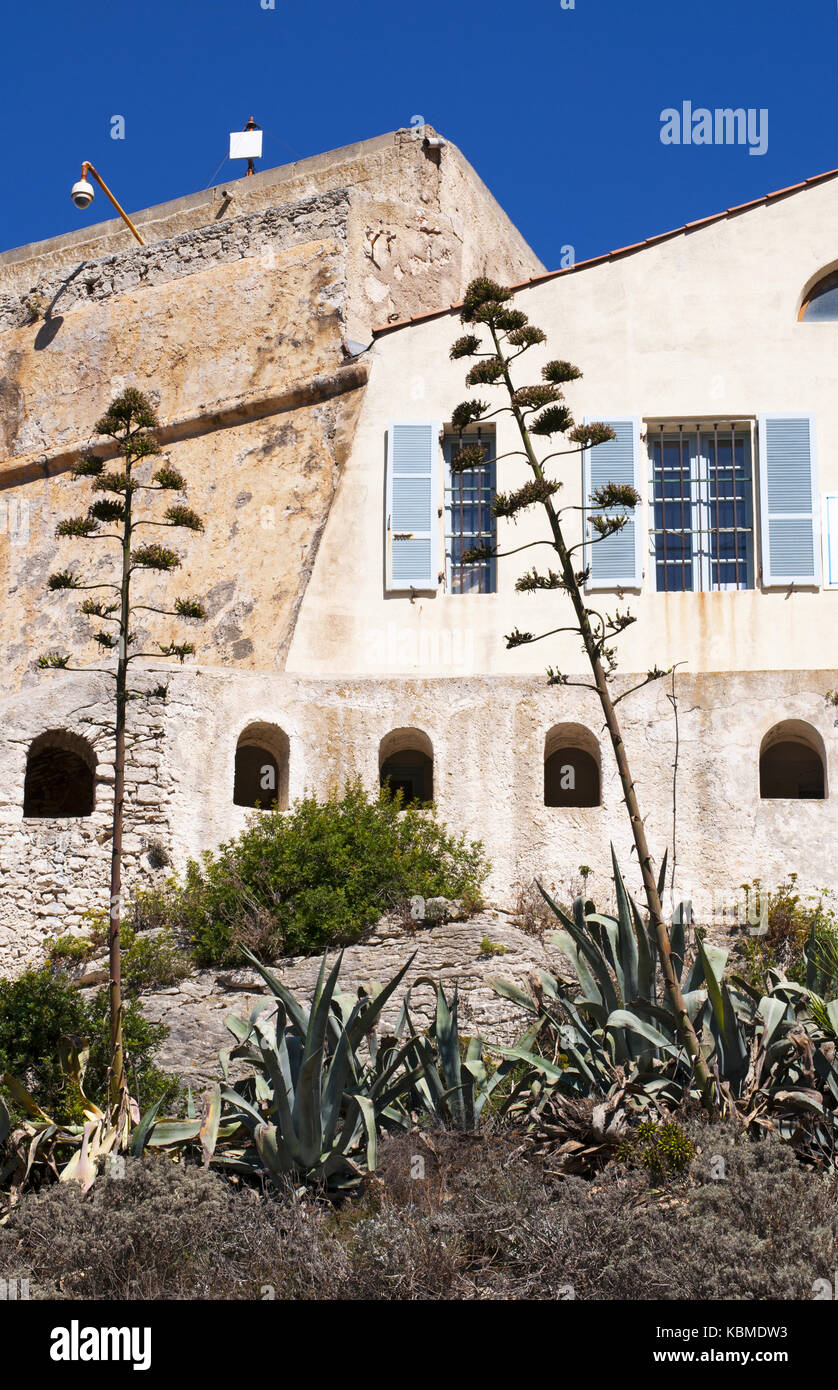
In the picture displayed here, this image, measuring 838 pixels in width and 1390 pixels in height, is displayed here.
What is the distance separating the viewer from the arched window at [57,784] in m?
15.8

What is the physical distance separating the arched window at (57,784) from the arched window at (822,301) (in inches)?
352

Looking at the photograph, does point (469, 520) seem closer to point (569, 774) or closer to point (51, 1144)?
point (569, 774)

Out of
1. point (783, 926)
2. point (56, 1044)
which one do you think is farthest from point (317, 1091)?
point (783, 926)

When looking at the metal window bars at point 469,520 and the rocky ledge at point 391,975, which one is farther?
the metal window bars at point 469,520

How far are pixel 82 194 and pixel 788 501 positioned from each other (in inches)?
375

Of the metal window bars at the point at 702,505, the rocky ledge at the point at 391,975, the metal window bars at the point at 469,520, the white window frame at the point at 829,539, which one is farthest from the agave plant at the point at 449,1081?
the white window frame at the point at 829,539

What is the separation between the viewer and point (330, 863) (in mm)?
13016

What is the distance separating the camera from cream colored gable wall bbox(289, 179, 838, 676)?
15367 millimetres

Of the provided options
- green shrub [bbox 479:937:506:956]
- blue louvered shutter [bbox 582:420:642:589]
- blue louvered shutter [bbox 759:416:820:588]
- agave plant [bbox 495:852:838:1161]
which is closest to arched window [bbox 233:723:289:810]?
green shrub [bbox 479:937:506:956]

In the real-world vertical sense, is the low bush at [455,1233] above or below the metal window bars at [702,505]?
below

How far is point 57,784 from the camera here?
16312 mm

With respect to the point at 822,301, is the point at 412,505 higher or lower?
lower

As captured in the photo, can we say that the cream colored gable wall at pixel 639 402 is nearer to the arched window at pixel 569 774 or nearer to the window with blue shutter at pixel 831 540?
the window with blue shutter at pixel 831 540

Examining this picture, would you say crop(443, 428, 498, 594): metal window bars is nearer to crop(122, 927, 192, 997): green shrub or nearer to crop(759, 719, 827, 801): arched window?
crop(759, 719, 827, 801): arched window
